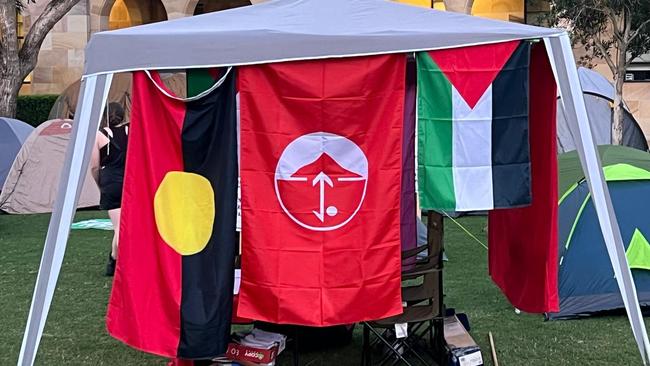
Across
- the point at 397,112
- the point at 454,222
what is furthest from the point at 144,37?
the point at 454,222

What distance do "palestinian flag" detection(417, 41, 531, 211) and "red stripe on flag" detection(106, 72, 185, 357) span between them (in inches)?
57.5

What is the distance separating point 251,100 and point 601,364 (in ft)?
10.6

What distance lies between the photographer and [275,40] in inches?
206

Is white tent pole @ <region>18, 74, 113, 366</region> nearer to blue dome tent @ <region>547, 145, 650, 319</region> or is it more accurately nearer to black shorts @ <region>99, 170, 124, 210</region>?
black shorts @ <region>99, 170, 124, 210</region>

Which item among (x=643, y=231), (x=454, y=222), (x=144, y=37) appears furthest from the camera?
(x=454, y=222)

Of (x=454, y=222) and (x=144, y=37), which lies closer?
(x=144, y=37)

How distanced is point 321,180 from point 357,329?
2.59 meters

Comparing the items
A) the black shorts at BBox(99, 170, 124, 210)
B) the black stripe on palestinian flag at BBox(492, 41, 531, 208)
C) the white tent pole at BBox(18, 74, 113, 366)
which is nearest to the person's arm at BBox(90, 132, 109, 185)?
the black shorts at BBox(99, 170, 124, 210)

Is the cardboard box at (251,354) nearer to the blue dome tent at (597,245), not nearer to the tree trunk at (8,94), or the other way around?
the blue dome tent at (597,245)

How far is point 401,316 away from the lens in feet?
19.8

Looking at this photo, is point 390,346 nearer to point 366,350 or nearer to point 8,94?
point 366,350

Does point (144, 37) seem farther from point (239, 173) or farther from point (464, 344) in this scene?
point (464, 344)

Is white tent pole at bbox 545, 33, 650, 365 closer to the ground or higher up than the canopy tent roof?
closer to the ground

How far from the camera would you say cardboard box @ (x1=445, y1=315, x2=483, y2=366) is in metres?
6.16
